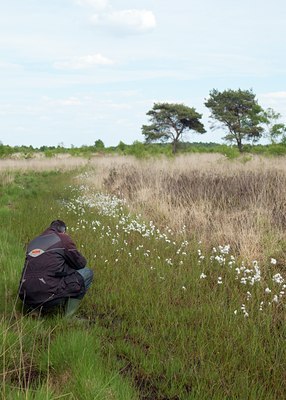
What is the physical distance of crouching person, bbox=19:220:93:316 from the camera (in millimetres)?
4527

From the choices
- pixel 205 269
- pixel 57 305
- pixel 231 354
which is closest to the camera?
pixel 231 354

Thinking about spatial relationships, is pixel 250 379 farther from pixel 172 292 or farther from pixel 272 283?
pixel 272 283

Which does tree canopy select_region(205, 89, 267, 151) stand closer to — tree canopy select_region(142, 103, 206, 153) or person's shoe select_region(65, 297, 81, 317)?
tree canopy select_region(142, 103, 206, 153)

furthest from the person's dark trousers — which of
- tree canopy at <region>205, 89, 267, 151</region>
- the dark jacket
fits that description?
tree canopy at <region>205, 89, 267, 151</region>

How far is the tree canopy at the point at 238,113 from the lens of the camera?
45750mm

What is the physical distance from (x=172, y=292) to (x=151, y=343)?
1399 mm

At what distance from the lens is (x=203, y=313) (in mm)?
4805

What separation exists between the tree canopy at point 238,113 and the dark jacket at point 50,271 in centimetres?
4319

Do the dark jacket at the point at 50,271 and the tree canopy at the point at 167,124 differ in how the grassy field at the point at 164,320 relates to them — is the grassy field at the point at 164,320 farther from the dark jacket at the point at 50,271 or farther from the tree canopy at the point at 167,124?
the tree canopy at the point at 167,124

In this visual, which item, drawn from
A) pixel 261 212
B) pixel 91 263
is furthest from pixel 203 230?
pixel 91 263

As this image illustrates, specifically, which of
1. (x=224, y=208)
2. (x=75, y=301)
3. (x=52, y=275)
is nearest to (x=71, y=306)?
(x=75, y=301)

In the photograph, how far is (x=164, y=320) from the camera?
15.2 ft

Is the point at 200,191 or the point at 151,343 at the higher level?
the point at 200,191

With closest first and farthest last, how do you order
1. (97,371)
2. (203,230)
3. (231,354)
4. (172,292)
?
(97,371)
(231,354)
(172,292)
(203,230)
